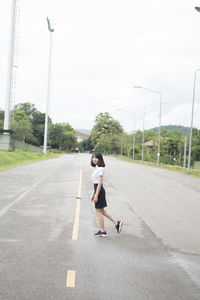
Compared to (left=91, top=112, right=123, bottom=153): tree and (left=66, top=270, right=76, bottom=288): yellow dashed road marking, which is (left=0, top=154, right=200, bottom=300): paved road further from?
(left=91, top=112, right=123, bottom=153): tree

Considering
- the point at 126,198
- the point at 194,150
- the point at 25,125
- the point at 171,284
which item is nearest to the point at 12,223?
the point at 171,284

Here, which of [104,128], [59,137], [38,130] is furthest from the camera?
[104,128]

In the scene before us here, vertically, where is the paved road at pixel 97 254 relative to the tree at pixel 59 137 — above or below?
below

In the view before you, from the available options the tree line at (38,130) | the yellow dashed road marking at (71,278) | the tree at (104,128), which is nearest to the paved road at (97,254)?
the yellow dashed road marking at (71,278)

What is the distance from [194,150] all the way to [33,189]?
66.6 metres

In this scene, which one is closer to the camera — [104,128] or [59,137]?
[59,137]

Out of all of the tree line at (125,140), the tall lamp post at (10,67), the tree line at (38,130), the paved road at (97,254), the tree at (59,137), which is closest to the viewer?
the paved road at (97,254)

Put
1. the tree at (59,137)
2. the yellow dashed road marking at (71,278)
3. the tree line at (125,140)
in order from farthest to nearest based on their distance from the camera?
the tree at (59,137) < the tree line at (125,140) < the yellow dashed road marking at (71,278)

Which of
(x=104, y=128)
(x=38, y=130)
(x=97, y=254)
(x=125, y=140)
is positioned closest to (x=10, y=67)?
(x=97, y=254)

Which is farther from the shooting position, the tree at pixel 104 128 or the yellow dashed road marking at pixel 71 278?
the tree at pixel 104 128

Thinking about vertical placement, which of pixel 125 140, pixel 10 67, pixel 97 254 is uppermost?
pixel 10 67

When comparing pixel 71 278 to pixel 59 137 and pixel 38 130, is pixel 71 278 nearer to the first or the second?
pixel 38 130

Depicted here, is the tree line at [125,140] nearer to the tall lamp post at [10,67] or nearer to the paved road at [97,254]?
the tall lamp post at [10,67]

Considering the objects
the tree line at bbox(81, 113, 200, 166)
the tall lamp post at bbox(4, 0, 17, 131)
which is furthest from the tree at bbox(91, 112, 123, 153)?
the tall lamp post at bbox(4, 0, 17, 131)
